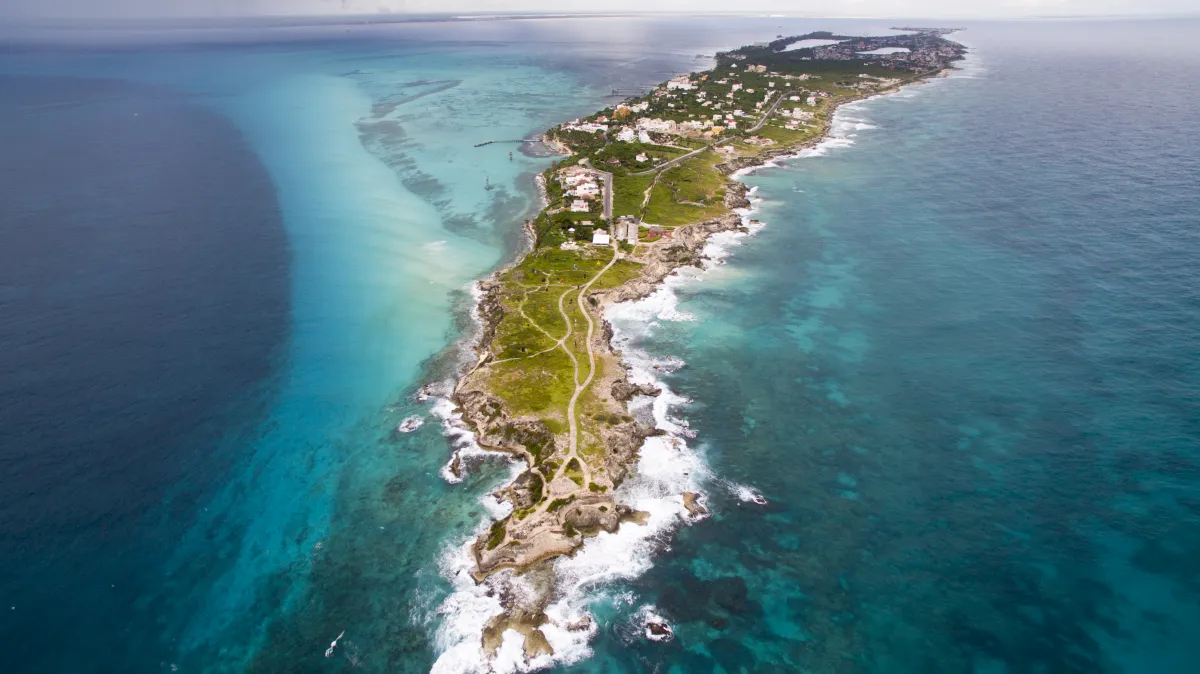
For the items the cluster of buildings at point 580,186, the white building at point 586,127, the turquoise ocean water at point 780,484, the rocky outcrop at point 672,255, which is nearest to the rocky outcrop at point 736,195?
the rocky outcrop at point 672,255

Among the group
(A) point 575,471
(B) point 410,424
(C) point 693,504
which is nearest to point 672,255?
(A) point 575,471

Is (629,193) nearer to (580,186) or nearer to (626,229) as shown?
(580,186)

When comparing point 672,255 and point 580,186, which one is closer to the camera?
point 672,255

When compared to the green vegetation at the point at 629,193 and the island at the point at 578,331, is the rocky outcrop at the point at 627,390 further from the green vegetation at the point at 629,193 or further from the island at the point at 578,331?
the green vegetation at the point at 629,193

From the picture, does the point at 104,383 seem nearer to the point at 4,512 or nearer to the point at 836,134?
the point at 4,512

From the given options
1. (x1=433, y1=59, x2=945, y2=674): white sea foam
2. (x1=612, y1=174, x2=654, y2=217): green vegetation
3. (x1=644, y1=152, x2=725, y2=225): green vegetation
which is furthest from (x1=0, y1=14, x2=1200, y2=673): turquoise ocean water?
(x1=612, y1=174, x2=654, y2=217): green vegetation

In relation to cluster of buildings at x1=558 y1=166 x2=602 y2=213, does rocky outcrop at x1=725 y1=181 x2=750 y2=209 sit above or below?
below

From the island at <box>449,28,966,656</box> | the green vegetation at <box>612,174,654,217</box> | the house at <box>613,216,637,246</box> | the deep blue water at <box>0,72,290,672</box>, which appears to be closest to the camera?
the deep blue water at <box>0,72,290,672</box>

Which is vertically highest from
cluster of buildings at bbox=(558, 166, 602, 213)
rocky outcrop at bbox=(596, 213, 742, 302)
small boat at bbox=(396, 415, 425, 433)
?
cluster of buildings at bbox=(558, 166, 602, 213)

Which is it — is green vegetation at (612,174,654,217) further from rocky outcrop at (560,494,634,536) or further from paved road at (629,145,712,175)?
rocky outcrop at (560,494,634,536)
